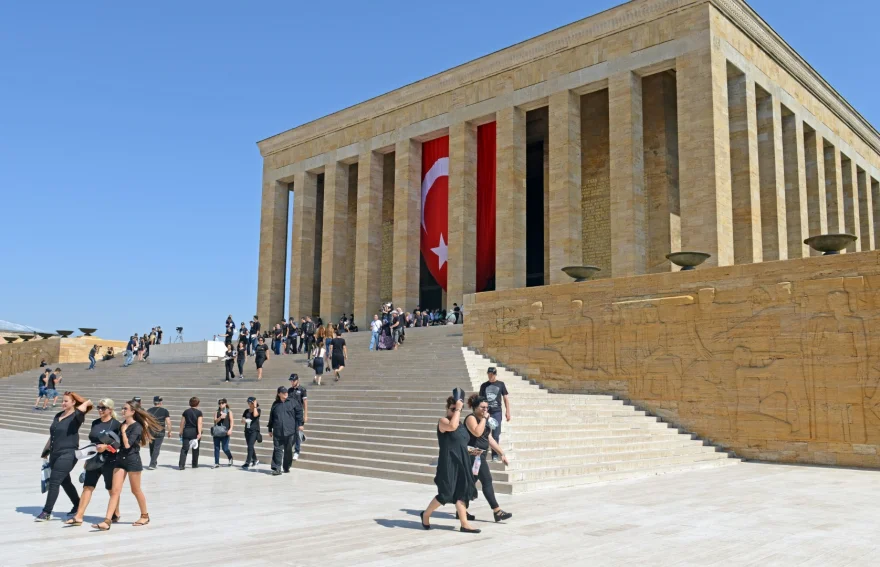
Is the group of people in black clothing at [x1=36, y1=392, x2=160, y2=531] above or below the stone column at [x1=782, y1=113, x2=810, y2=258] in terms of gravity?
below

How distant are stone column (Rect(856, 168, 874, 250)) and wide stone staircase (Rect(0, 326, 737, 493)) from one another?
18.9 metres

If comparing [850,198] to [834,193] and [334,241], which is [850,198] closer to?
[834,193]

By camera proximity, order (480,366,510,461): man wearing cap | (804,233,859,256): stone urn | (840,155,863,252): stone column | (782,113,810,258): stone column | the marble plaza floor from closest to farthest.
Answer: the marble plaza floor → (480,366,510,461): man wearing cap → (804,233,859,256): stone urn → (782,113,810,258): stone column → (840,155,863,252): stone column

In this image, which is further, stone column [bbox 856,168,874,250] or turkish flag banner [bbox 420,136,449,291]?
stone column [bbox 856,168,874,250]

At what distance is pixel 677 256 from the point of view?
14.8 meters

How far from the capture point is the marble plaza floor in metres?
5.36

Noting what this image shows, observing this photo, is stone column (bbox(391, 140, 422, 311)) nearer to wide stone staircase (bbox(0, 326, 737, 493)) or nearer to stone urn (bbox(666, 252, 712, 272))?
wide stone staircase (bbox(0, 326, 737, 493))

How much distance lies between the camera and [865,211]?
97.8ft

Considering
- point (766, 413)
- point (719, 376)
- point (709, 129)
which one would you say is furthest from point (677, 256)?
point (709, 129)

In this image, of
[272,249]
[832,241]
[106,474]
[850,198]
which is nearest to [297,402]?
[106,474]

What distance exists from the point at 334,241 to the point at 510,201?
351 inches

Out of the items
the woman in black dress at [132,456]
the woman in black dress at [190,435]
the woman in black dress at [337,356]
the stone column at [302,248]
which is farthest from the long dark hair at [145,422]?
the stone column at [302,248]

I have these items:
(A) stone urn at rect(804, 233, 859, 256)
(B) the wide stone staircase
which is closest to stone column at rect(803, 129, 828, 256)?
(A) stone urn at rect(804, 233, 859, 256)

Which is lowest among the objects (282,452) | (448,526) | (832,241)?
(448,526)
